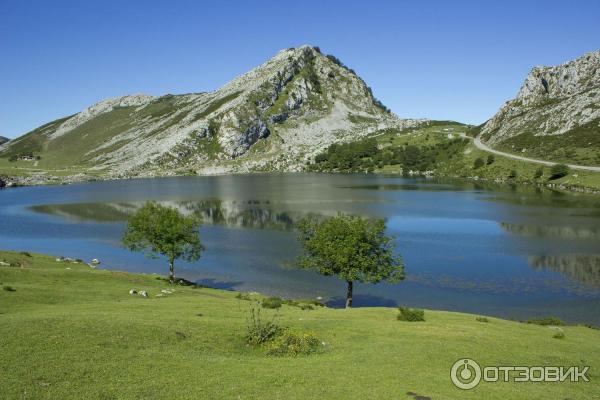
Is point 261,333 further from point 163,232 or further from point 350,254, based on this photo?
point 163,232

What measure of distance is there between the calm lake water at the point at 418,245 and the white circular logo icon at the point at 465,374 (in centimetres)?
3958

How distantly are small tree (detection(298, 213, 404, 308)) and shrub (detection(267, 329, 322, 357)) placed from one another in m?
30.9

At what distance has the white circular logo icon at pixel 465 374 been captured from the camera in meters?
26.0

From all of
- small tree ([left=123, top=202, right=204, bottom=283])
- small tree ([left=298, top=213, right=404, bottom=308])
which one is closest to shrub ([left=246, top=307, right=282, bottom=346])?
small tree ([left=298, top=213, right=404, bottom=308])

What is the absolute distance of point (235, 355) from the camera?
30.0 m

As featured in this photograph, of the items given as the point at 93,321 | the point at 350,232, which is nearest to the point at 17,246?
the point at 350,232

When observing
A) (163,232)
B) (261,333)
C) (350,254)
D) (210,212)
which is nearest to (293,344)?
(261,333)

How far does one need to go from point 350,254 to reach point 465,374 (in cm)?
3699

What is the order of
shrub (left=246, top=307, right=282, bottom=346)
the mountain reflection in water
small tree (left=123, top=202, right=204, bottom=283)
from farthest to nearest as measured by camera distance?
the mountain reflection in water, small tree (left=123, top=202, right=204, bottom=283), shrub (left=246, top=307, right=282, bottom=346)

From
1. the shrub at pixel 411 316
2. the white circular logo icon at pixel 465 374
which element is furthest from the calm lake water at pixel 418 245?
the white circular logo icon at pixel 465 374

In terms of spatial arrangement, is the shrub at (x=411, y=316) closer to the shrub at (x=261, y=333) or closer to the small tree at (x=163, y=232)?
the shrub at (x=261, y=333)

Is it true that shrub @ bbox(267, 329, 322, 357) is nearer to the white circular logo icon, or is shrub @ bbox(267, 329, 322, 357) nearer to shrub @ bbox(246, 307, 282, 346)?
shrub @ bbox(246, 307, 282, 346)

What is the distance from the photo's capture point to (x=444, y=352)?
3134cm

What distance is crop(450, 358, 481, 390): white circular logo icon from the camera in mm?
26016
